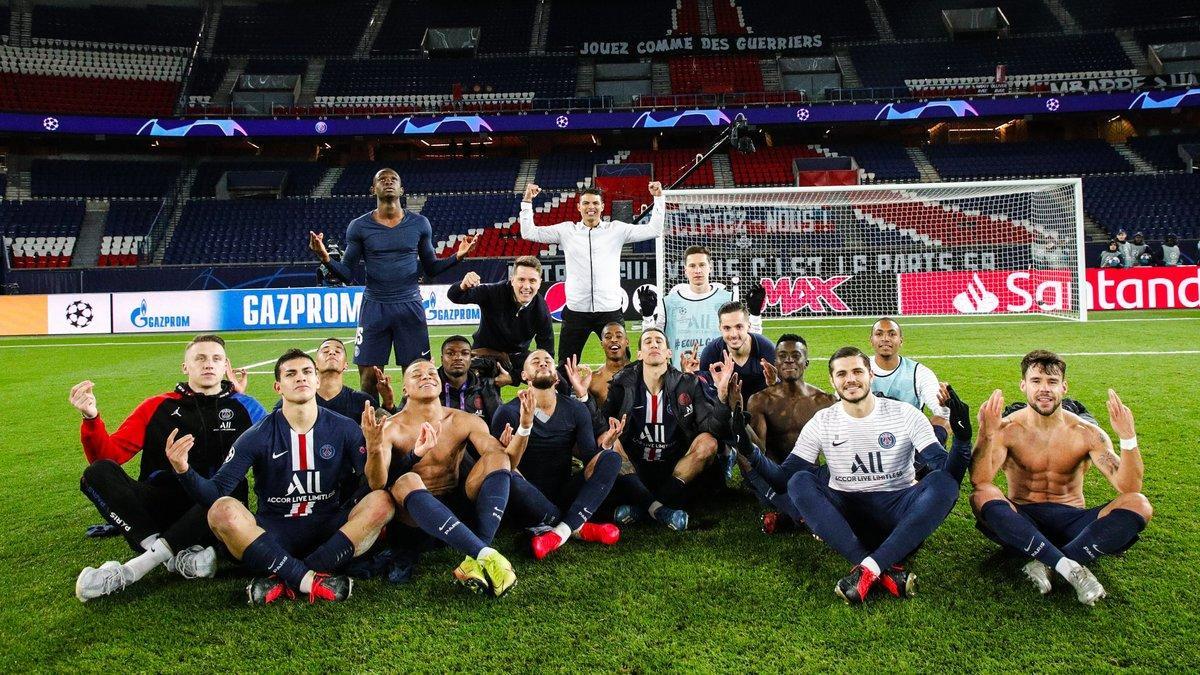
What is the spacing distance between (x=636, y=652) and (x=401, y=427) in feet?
6.69

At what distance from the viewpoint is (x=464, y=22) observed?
127ft

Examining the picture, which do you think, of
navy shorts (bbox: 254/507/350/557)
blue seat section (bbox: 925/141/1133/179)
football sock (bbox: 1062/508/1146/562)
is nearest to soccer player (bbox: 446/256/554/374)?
navy shorts (bbox: 254/507/350/557)

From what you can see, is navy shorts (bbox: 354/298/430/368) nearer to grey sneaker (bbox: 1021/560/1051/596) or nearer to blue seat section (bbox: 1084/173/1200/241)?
grey sneaker (bbox: 1021/560/1051/596)

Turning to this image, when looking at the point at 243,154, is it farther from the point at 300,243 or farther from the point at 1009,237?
the point at 1009,237

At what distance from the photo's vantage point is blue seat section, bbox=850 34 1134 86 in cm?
3331

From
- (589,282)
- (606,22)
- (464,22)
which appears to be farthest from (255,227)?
(589,282)

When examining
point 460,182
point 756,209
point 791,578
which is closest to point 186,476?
point 791,578

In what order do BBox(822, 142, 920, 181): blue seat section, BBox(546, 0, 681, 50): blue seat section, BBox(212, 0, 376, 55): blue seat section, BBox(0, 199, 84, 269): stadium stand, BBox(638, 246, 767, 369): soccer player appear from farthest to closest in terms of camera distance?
BBox(546, 0, 681, 50): blue seat section → BBox(212, 0, 376, 55): blue seat section → BBox(822, 142, 920, 181): blue seat section → BBox(0, 199, 84, 269): stadium stand → BBox(638, 246, 767, 369): soccer player

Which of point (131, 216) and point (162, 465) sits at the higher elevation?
point (131, 216)

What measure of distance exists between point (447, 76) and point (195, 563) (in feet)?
113

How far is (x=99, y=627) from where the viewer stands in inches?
142

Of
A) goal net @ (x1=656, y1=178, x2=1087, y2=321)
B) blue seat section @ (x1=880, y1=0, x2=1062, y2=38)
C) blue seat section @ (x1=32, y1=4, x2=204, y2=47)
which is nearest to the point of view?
goal net @ (x1=656, y1=178, x2=1087, y2=321)

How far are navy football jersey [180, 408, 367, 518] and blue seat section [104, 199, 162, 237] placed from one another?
2974 cm

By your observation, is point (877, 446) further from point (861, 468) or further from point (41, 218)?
point (41, 218)
